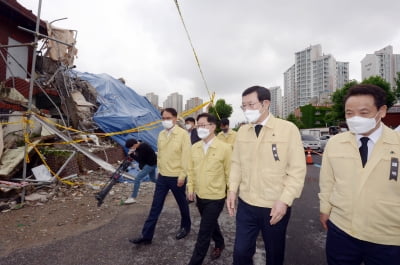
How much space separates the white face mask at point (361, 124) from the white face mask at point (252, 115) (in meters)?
0.77

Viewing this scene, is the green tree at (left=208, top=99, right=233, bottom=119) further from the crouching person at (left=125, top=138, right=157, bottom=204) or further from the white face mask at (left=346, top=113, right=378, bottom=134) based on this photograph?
the white face mask at (left=346, top=113, right=378, bottom=134)

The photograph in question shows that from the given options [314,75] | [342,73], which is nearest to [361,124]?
[314,75]

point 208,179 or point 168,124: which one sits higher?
point 168,124

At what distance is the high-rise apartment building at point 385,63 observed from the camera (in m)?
66.6

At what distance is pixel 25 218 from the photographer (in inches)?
177

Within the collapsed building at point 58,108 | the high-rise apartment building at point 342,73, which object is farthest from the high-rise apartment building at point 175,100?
the high-rise apartment building at point 342,73

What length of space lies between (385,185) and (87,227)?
175 inches

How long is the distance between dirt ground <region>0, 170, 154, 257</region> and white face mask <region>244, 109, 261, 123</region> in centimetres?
361

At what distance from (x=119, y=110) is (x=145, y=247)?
8.90 meters

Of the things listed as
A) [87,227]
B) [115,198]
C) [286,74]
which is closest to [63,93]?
[115,198]

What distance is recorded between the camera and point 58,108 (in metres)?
8.91

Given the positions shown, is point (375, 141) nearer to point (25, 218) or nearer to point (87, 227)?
point (87, 227)

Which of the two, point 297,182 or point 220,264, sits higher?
point 297,182

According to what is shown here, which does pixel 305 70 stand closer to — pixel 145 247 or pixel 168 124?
pixel 168 124
